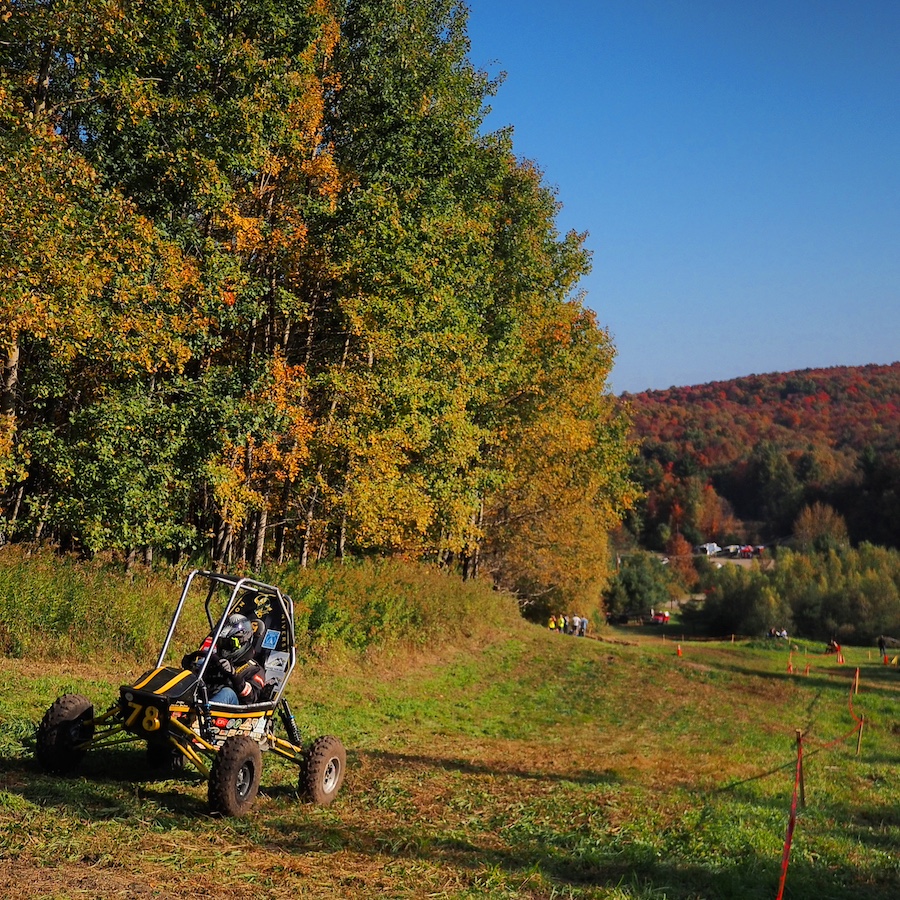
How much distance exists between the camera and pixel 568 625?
149 feet

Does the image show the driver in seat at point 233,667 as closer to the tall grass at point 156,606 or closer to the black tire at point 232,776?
the black tire at point 232,776

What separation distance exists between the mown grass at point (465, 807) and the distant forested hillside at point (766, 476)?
107623 millimetres

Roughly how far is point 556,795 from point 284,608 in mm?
4035

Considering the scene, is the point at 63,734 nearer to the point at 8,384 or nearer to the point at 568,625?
the point at 8,384

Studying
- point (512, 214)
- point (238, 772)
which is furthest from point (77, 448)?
point (512, 214)

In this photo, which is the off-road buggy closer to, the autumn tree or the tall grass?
the tall grass

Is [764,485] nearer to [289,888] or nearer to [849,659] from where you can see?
[849,659]

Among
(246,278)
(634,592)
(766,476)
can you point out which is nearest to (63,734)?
(246,278)

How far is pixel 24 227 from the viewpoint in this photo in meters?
12.5

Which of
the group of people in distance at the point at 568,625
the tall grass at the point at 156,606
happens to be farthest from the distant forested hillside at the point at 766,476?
the tall grass at the point at 156,606

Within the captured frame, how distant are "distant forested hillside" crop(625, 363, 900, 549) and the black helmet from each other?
117182 mm

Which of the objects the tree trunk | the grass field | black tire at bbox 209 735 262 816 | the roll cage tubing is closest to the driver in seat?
the roll cage tubing

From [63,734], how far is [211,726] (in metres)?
1.26

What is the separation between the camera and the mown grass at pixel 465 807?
598 centimetres
